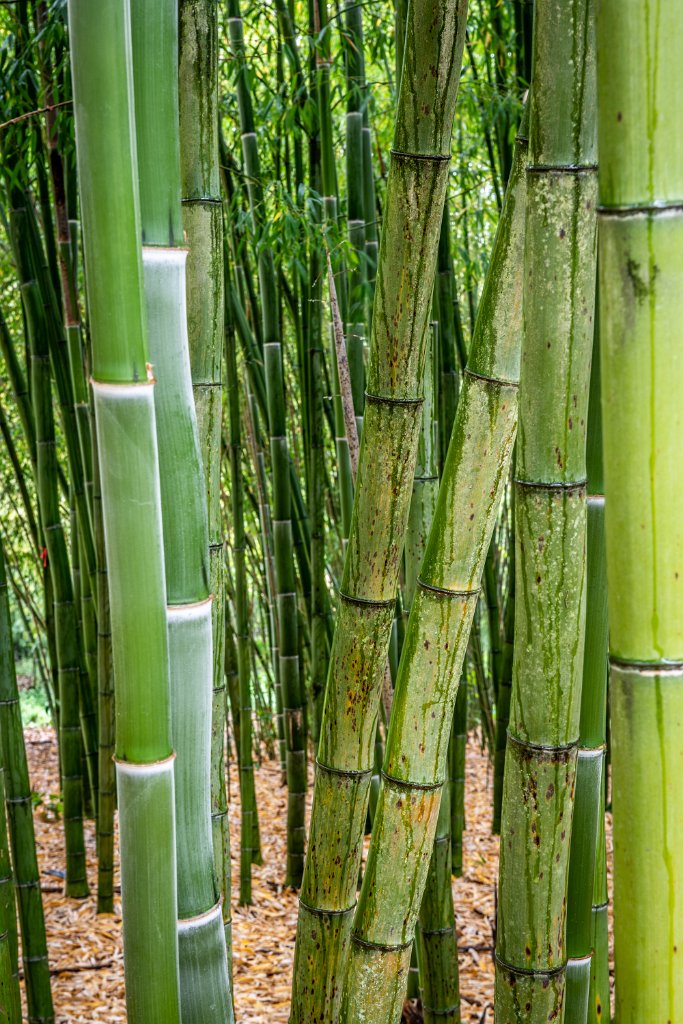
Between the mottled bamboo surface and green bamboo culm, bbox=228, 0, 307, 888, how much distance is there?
0.86ft

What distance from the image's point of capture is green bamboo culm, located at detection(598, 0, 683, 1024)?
523 millimetres

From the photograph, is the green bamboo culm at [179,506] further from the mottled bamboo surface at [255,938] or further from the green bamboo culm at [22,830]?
the mottled bamboo surface at [255,938]

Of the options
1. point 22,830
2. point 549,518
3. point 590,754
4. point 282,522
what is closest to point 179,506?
point 549,518

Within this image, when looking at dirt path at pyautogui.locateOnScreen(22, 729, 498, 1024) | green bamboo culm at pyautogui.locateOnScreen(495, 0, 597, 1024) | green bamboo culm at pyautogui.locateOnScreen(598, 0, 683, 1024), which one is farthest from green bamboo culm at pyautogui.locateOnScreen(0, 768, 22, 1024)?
dirt path at pyautogui.locateOnScreen(22, 729, 498, 1024)

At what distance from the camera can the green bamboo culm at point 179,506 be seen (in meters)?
0.72

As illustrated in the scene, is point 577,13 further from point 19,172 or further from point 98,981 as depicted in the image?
point 98,981

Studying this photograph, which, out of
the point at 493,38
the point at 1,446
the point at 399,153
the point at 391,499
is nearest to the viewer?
the point at 399,153

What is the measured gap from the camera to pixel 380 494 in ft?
3.64

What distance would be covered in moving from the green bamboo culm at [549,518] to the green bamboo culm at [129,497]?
12.8 inches

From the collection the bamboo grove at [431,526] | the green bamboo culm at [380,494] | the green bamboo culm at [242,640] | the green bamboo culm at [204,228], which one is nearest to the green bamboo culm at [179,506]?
the bamboo grove at [431,526]

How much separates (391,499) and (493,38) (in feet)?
6.58

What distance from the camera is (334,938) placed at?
1.31 metres

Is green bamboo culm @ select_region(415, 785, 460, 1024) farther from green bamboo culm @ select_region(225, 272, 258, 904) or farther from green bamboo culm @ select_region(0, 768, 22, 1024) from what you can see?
green bamboo culm @ select_region(225, 272, 258, 904)

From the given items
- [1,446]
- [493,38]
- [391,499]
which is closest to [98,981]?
[391,499]
